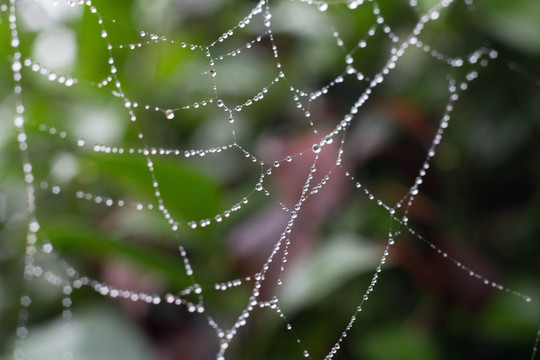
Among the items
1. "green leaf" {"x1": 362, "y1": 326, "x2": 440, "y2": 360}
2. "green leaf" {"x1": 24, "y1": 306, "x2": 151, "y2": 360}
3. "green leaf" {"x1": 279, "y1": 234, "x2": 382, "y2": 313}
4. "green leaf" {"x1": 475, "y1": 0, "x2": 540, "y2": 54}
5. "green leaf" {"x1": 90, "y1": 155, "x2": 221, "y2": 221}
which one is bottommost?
"green leaf" {"x1": 24, "y1": 306, "x2": 151, "y2": 360}

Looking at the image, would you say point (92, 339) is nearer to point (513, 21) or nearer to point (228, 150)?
point (228, 150)

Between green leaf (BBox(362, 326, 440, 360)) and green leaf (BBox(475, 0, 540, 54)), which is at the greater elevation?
green leaf (BBox(475, 0, 540, 54))

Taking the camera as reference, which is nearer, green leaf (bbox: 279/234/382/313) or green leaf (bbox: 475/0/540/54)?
green leaf (bbox: 279/234/382/313)

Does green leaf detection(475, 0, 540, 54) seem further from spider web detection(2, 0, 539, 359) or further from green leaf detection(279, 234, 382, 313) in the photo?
green leaf detection(279, 234, 382, 313)

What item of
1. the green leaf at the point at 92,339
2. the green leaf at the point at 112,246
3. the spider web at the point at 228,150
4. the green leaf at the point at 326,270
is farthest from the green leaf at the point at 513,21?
the green leaf at the point at 92,339

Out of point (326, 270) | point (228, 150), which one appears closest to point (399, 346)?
point (326, 270)

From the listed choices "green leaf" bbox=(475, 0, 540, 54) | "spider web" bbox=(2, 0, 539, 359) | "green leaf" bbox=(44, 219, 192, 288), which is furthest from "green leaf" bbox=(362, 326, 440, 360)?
"green leaf" bbox=(475, 0, 540, 54)

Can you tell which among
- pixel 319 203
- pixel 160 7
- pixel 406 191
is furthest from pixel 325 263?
pixel 160 7

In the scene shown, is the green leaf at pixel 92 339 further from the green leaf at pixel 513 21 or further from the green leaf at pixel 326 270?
the green leaf at pixel 513 21

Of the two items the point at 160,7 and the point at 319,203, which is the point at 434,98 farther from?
the point at 160,7
